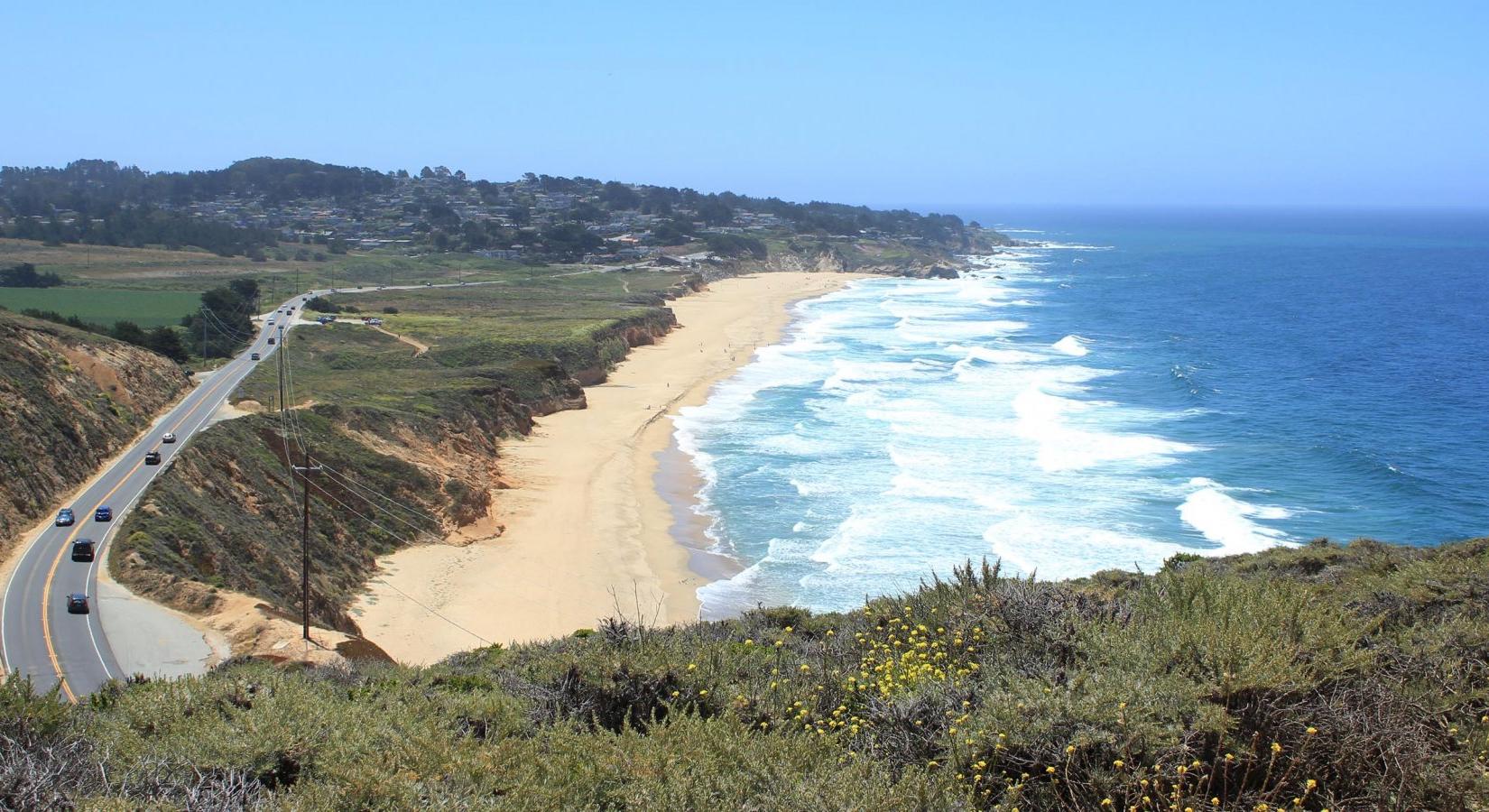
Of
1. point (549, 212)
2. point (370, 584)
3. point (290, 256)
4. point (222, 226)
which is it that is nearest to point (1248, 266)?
point (549, 212)

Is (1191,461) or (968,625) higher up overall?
(968,625)

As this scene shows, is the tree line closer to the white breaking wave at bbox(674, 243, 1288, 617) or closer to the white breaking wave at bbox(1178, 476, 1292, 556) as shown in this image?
the white breaking wave at bbox(674, 243, 1288, 617)

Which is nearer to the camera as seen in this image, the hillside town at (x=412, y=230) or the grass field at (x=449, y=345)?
the grass field at (x=449, y=345)

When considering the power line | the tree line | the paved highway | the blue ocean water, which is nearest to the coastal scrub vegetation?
the paved highway

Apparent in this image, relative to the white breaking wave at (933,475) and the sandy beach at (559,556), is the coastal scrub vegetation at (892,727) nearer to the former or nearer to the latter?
the sandy beach at (559,556)

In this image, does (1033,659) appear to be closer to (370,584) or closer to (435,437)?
(370,584)

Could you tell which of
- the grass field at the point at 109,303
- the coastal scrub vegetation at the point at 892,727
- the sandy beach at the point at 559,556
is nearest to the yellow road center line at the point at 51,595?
the coastal scrub vegetation at the point at 892,727

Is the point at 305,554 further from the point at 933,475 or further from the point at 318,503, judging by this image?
the point at 933,475
